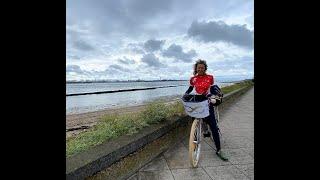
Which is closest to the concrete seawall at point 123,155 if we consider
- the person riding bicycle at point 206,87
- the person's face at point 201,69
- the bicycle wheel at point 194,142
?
the bicycle wheel at point 194,142

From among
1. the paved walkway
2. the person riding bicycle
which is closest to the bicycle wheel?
the paved walkway

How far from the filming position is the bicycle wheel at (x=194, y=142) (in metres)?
5.60

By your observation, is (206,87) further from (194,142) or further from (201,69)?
(194,142)

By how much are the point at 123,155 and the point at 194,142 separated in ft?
4.23

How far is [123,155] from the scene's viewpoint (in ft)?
17.6

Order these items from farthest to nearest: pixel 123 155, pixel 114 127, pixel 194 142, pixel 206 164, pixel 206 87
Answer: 1. pixel 114 127
2. pixel 206 87
3. pixel 206 164
4. pixel 194 142
5. pixel 123 155

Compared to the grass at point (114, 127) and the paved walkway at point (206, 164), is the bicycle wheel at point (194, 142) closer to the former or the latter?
the paved walkway at point (206, 164)

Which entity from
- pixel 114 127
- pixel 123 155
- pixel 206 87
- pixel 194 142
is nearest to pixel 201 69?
pixel 206 87
